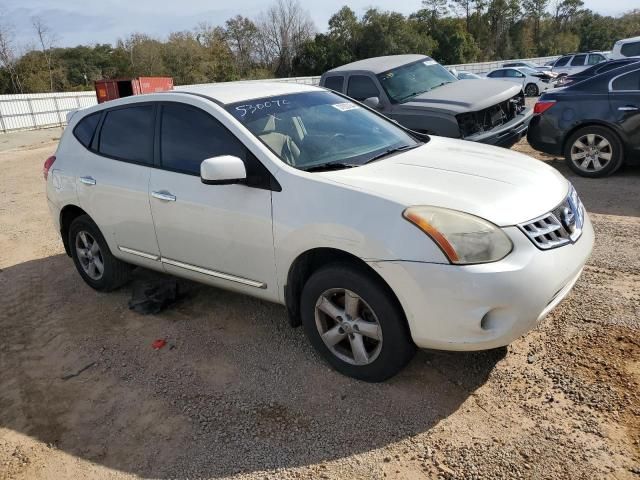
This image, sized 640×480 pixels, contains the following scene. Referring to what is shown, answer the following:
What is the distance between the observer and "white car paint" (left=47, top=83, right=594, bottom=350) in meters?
2.62

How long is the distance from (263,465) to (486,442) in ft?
3.70

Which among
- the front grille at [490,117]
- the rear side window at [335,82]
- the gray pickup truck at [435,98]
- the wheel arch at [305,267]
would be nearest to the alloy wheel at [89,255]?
the wheel arch at [305,267]

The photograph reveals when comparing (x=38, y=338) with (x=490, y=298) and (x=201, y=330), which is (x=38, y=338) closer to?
(x=201, y=330)

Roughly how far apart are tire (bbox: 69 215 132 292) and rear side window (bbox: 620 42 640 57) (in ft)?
50.4

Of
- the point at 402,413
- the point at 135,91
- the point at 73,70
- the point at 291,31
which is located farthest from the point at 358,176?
the point at 291,31

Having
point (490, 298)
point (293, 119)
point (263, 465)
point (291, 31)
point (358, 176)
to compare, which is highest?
point (291, 31)

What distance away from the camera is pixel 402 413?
2873 millimetres

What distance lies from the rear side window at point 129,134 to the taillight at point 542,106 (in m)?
5.92

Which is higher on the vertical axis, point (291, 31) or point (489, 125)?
point (291, 31)

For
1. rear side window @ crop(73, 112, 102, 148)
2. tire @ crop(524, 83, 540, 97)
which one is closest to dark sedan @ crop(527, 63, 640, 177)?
rear side window @ crop(73, 112, 102, 148)

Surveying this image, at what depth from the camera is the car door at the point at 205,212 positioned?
3305 millimetres

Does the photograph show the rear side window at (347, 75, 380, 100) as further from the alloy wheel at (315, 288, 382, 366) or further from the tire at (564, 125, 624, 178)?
the alloy wheel at (315, 288, 382, 366)

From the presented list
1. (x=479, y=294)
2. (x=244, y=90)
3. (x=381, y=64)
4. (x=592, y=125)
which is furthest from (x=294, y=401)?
(x=381, y=64)

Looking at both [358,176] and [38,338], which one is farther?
[38,338]
